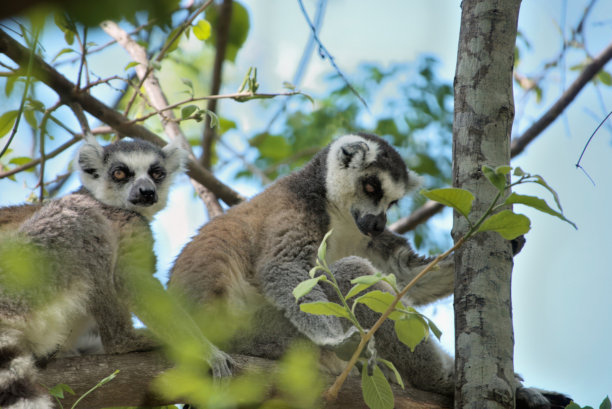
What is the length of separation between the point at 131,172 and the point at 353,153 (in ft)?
6.90

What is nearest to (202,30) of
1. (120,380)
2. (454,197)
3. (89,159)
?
(89,159)

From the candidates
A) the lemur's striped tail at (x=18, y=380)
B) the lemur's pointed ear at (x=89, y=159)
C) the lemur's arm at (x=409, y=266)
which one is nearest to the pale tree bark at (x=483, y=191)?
the lemur's arm at (x=409, y=266)

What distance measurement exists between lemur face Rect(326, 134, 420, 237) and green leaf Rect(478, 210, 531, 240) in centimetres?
269

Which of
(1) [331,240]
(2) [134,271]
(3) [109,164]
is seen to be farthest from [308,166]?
(2) [134,271]

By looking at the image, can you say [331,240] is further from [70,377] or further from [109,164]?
[70,377]

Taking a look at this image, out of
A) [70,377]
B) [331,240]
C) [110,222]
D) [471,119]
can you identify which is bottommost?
[70,377]

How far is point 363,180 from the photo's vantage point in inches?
231

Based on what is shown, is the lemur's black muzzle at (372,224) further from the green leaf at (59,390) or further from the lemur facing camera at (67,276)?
the green leaf at (59,390)

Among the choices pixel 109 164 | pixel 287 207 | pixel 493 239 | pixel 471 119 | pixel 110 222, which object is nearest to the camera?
pixel 493 239

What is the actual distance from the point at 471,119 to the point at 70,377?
9.64 ft

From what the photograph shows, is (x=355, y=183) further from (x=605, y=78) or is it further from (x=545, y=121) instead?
(x=605, y=78)

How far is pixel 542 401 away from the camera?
409 cm

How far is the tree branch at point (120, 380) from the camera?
3.70m

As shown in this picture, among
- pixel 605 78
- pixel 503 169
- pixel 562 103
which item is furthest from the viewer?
pixel 605 78
